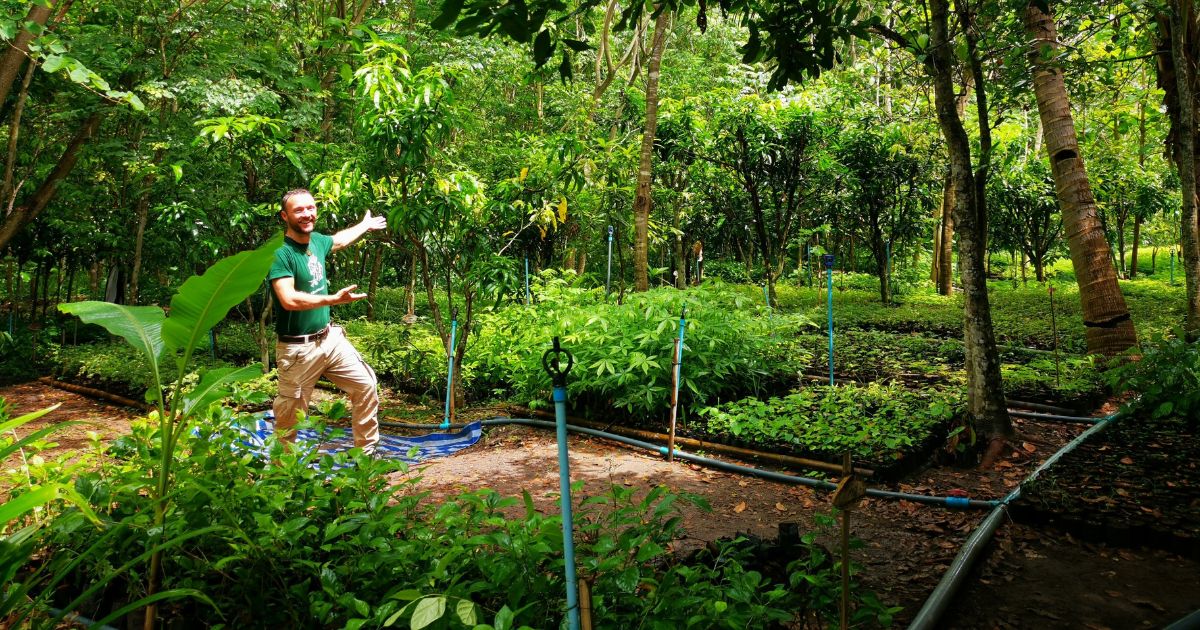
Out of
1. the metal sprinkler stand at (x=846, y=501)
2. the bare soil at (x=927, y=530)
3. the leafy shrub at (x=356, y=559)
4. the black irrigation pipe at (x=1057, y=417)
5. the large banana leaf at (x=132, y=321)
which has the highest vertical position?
the large banana leaf at (x=132, y=321)

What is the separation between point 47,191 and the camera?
7984 mm

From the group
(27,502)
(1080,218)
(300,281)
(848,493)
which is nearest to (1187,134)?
(1080,218)

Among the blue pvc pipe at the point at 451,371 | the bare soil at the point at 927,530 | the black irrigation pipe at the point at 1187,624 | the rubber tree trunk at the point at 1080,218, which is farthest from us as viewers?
the rubber tree trunk at the point at 1080,218

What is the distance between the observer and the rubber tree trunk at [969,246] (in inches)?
179

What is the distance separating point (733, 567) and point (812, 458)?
2730 mm

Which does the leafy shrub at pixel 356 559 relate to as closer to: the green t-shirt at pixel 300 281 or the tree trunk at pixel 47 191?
the green t-shirt at pixel 300 281

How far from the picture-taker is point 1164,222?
76.7 ft

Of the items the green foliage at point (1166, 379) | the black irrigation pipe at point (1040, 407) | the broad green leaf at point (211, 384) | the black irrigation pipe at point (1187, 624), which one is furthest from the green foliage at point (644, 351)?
the black irrigation pipe at point (1187, 624)

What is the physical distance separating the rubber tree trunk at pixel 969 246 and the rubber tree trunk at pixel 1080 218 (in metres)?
2.33

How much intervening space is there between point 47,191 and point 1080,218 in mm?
10986

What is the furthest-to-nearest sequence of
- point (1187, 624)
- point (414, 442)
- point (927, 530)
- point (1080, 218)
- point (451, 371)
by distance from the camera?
1. point (1080, 218)
2. point (451, 371)
3. point (414, 442)
4. point (927, 530)
5. point (1187, 624)

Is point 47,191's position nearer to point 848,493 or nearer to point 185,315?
point 185,315

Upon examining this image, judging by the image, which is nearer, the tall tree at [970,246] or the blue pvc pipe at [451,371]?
the tall tree at [970,246]

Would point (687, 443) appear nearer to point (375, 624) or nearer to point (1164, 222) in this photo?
point (375, 624)
